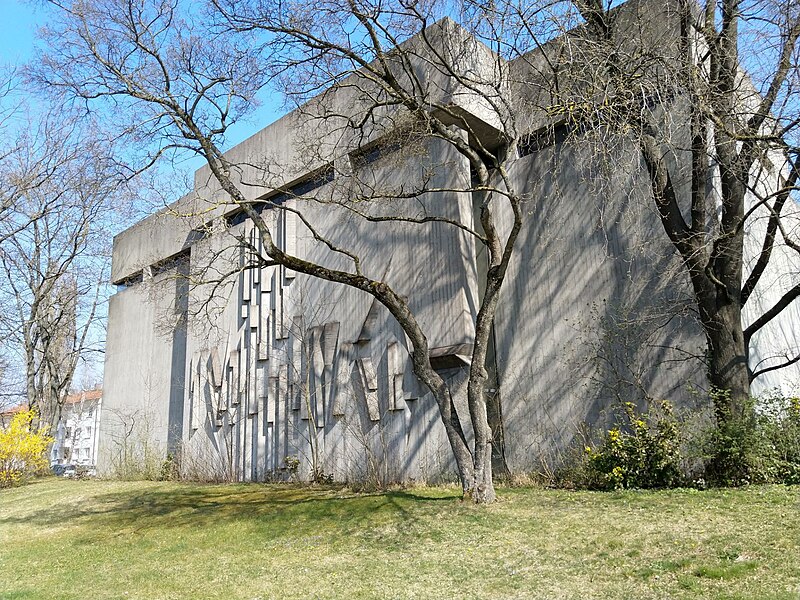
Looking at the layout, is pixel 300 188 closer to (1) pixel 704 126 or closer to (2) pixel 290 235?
(2) pixel 290 235

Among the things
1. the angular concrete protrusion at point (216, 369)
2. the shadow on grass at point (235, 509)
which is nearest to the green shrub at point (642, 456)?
the shadow on grass at point (235, 509)

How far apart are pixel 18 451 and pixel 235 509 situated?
1191 centimetres

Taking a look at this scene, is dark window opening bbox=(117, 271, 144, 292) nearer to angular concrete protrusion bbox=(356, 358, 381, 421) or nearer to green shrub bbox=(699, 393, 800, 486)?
angular concrete protrusion bbox=(356, 358, 381, 421)

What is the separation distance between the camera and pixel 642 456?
9.34 m

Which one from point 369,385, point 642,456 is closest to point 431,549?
point 642,456

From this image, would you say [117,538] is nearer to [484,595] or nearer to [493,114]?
[484,595]

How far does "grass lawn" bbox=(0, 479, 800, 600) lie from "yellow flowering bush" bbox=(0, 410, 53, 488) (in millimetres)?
8852

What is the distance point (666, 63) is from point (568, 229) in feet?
12.4

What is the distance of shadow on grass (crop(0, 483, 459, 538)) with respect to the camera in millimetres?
9547

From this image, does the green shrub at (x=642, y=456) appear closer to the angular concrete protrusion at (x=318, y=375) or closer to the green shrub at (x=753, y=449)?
the green shrub at (x=753, y=449)

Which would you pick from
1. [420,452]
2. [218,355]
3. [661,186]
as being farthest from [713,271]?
[218,355]

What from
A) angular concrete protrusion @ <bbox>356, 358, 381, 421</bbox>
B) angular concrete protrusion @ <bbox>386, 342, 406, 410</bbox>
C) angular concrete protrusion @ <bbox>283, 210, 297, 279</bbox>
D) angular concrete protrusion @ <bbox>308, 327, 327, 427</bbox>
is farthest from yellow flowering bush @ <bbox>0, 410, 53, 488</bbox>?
angular concrete protrusion @ <bbox>386, 342, 406, 410</bbox>

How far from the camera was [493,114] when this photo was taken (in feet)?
43.5

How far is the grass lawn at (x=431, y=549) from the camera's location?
5.91 metres
